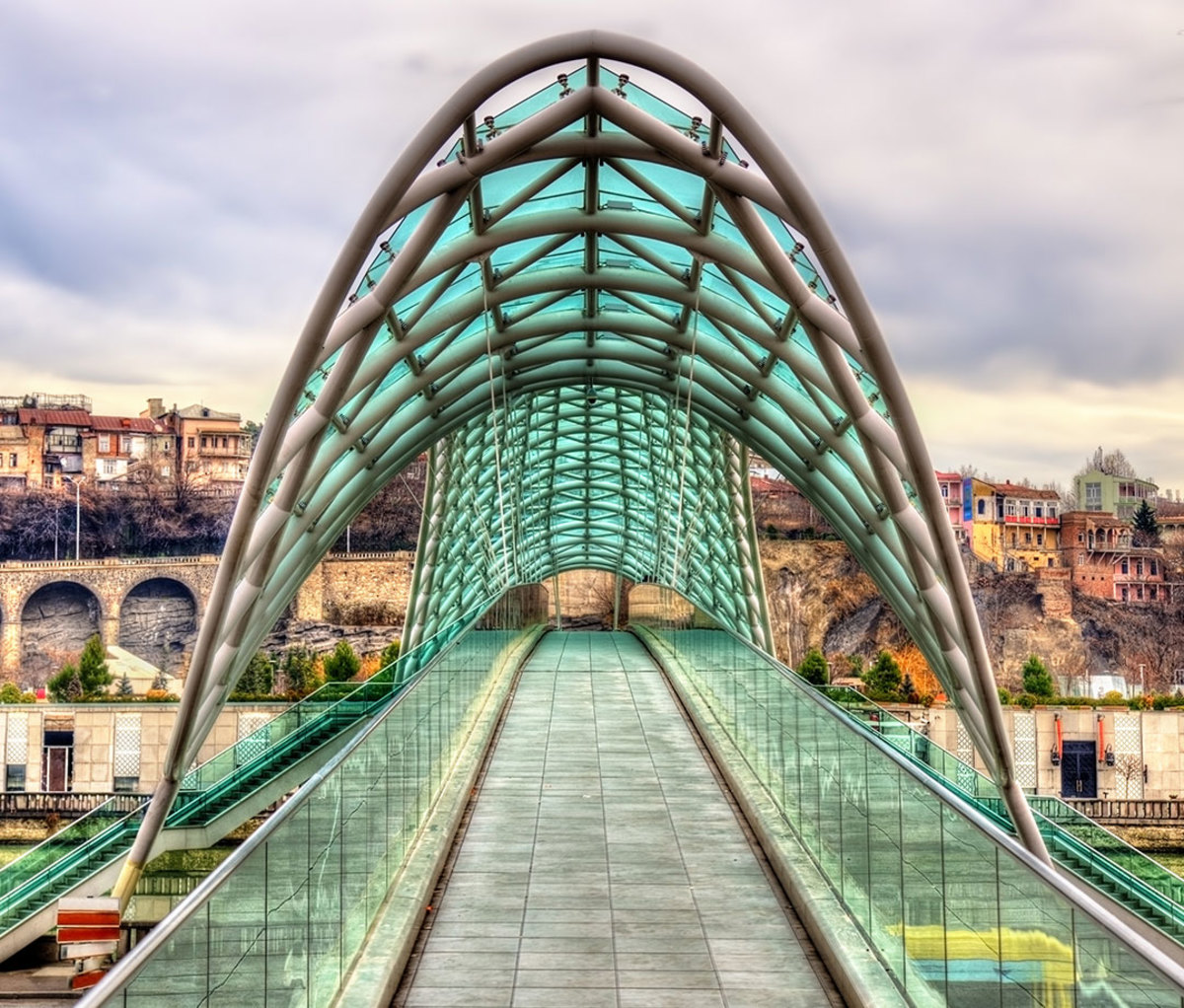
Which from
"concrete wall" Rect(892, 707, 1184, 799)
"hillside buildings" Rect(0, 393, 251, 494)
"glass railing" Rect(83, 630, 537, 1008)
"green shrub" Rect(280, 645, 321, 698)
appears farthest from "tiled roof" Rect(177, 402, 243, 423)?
"glass railing" Rect(83, 630, 537, 1008)

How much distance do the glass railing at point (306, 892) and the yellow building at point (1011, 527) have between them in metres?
120

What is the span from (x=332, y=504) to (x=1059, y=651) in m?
87.5

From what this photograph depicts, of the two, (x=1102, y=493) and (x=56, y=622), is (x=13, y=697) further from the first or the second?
(x=1102, y=493)

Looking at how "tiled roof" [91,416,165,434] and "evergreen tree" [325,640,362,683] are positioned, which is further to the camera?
"tiled roof" [91,416,165,434]

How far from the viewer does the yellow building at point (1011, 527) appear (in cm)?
13000

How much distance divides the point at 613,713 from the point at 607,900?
41.1 feet

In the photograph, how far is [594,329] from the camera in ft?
99.9

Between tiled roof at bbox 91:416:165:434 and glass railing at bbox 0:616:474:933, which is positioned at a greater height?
tiled roof at bbox 91:416:165:434

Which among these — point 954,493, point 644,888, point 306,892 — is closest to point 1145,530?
point 954,493

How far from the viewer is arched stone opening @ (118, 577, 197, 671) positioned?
104 meters

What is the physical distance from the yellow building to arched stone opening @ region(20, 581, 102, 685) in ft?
256

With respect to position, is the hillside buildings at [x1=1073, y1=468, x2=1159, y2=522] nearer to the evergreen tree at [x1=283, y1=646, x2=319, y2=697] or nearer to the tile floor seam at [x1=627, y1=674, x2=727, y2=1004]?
the evergreen tree at [x1=283, y1=646, x2=319, y2=697]

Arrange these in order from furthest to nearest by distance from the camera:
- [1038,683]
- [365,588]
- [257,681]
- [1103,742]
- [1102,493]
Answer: [1102,493]
[365,588]
[257,681]
[1038,683]
[1103,742]

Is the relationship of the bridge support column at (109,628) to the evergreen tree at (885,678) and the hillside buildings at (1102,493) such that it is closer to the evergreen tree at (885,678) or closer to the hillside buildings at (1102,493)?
the evergreen tree at (885,678)
